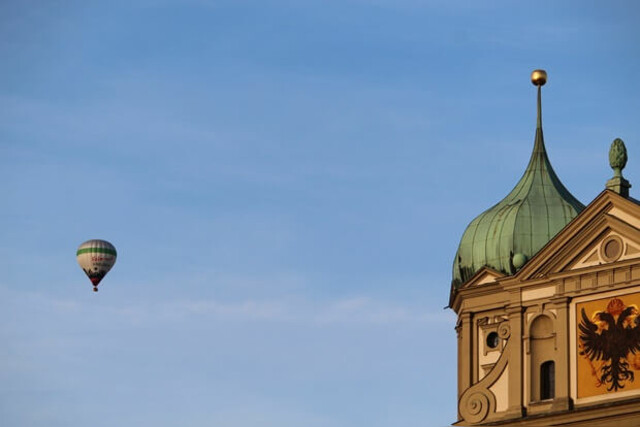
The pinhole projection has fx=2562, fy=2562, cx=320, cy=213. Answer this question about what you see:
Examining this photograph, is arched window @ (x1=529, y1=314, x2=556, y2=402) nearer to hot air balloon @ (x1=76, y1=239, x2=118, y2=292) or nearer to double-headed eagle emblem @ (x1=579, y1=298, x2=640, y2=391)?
double-headed eagle emblem @ (x1=579, y1=298, x2=640, y2=391)

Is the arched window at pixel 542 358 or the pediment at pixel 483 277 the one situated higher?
the pediment at pixel 483 277

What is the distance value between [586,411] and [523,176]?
11343 mm

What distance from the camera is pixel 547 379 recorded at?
8488 cm

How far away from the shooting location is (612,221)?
84000 mm

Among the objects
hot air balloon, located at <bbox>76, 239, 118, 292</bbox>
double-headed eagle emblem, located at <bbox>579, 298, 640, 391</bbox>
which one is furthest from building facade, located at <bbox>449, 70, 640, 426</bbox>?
hot air balloon, located at <bbox>76, 239, 118, 292</bbox>

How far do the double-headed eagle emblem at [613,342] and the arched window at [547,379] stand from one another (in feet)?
5.26

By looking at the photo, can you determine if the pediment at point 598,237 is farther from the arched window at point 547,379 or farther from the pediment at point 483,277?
the arched window at point 547,379

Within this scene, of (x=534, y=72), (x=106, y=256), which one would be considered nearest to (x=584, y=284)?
(x=534, y=72)

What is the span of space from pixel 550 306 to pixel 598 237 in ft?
9.31

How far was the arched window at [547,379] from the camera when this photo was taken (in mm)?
84562

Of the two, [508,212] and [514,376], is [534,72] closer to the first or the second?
[508,212]

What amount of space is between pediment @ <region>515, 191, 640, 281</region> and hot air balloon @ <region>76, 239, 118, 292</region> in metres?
29.0

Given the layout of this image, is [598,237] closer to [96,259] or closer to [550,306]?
[550,306]

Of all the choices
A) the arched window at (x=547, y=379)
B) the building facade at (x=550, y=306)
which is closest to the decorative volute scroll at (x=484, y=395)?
the building facade at (x=550, y=306)
